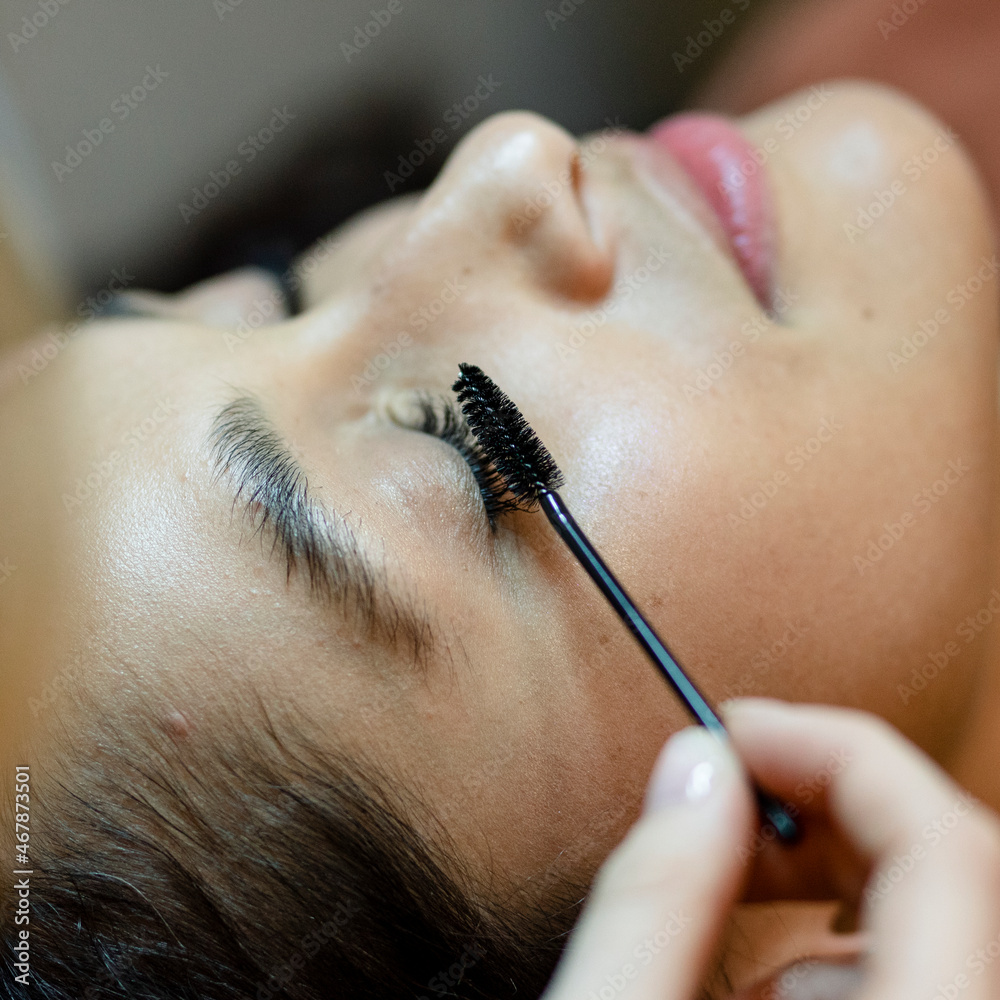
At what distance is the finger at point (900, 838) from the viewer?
1.20 feet

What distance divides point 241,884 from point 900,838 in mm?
359

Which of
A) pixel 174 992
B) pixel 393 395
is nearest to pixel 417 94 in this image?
pixel 393 395

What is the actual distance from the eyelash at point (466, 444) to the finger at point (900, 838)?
20cm

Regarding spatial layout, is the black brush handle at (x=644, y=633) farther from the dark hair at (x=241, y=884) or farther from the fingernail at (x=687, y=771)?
the dark hair at (x=241, y=884)

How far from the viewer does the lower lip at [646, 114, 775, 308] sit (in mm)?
689

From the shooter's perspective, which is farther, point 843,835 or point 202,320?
point 202,320

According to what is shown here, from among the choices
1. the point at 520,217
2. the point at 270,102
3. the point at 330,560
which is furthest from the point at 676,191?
the point at 270,102

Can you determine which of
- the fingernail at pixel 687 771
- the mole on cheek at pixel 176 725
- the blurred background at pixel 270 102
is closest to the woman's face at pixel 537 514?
the mole on cheek at pixel 176 725

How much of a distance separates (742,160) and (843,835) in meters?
0.56

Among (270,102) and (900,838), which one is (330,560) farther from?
(270,102)

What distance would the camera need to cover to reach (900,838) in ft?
1.26

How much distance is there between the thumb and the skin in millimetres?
131

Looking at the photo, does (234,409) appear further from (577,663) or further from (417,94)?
(417,94)

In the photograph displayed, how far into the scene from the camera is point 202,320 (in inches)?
31.4
